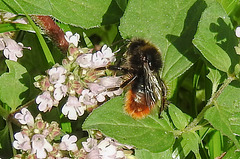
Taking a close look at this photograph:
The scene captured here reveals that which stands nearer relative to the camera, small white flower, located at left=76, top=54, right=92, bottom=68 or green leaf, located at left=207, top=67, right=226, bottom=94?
small white flower, located at left=76, top=54, right=92, bottom=68

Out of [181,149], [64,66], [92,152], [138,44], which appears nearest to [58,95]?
[64,66]

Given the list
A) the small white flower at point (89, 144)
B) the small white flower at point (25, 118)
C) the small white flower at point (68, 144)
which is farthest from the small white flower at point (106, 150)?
the small white flower at point (25, 118)

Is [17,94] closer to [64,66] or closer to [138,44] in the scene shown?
[64,66]

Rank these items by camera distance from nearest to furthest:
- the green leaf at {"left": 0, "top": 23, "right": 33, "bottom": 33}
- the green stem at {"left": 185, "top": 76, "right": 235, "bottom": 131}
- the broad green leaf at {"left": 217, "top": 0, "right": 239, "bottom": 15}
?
the green stem at {"left": 185, "top": 76, "right": 235, "bottom": 131} < the green leaf at {"left": 0, "top": 23, "right": 33, "bottom": 33} < the broad green leaf at {"left": 217, "top": 0, "right": 239, "bottom": 15}

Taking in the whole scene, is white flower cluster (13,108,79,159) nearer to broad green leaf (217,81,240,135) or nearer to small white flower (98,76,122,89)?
small white flower (98,76,122,89)

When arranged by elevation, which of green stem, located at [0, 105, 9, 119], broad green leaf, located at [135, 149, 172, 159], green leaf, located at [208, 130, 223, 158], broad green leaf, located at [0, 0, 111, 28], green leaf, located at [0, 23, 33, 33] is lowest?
green leaf, located at [208, 130, 223, 158]

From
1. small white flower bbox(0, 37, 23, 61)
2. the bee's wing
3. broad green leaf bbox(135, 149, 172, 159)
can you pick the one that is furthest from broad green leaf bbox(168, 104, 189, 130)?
small white flower bbox(0, 37, 23, 61)

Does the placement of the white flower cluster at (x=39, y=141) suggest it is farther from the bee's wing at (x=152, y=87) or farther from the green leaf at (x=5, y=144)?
the bee's wing at (x=152, y=87)
